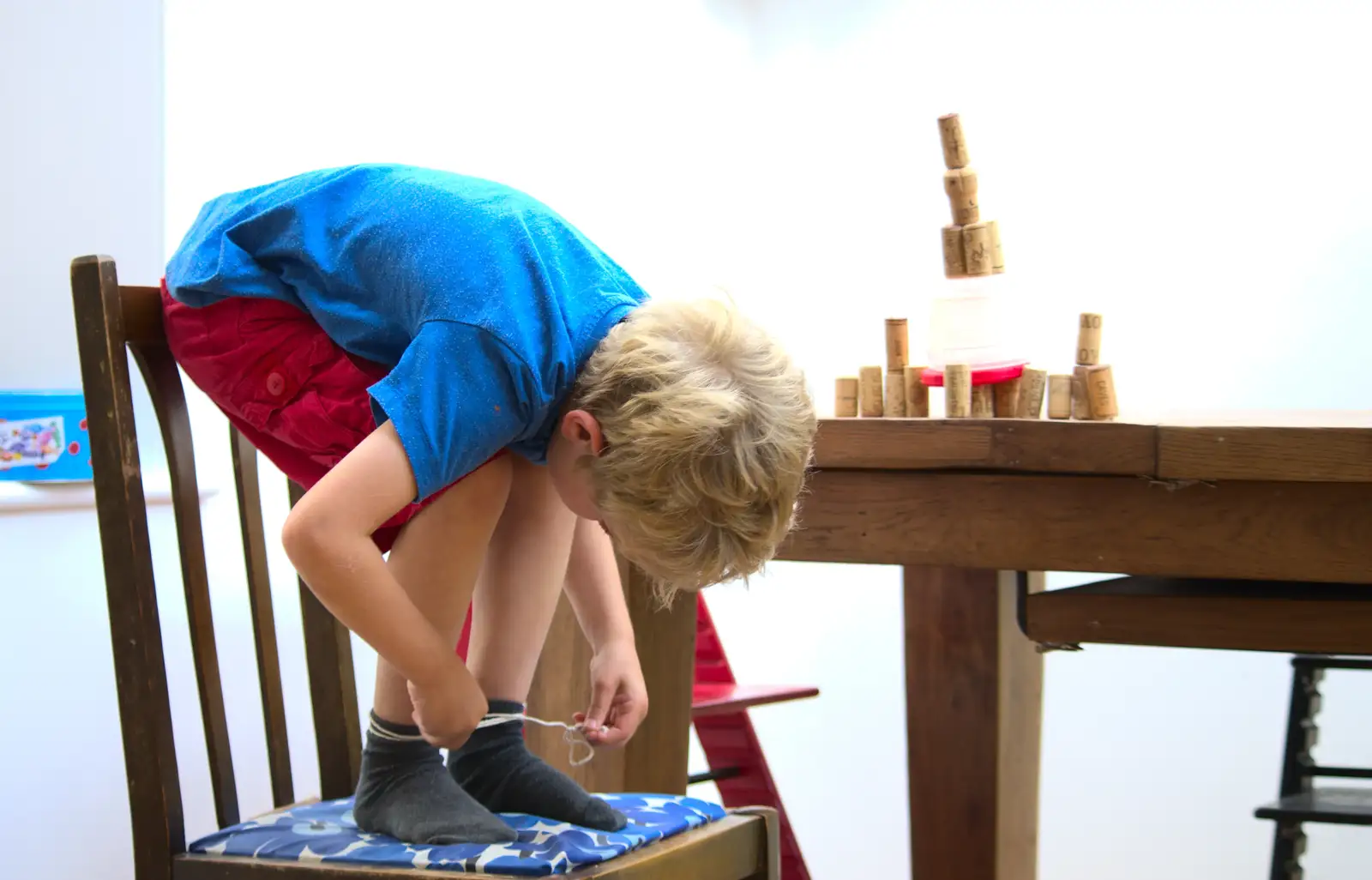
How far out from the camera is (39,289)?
1555 millimetres

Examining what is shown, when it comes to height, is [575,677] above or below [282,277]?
below

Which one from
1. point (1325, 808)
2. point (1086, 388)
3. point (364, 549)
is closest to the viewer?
point (364, 549)

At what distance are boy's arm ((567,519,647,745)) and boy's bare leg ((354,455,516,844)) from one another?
13 cm

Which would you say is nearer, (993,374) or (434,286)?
(434,286)

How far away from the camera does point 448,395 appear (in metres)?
0.78

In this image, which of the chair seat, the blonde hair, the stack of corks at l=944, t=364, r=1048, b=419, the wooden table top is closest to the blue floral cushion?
the blonde hair

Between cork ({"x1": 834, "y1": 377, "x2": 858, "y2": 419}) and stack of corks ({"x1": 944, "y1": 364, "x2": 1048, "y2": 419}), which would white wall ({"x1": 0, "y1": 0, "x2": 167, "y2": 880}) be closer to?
cork ({"x1": 834, "y1": 377, "x2": 858, "y2": 419})

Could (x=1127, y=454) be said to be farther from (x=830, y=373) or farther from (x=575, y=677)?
(x=830, y=373)

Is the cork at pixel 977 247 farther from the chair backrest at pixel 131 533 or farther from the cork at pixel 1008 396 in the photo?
the chair backrest at pixel 131 533

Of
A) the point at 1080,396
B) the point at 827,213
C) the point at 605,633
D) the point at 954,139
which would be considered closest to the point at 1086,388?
the point at 1080,396

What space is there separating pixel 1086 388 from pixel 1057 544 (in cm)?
17

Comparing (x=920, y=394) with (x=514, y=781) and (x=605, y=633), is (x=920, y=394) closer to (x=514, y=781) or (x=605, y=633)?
(x=605, y=633)

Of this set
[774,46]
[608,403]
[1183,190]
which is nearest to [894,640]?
[1183,190]

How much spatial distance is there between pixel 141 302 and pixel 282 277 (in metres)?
0.10
